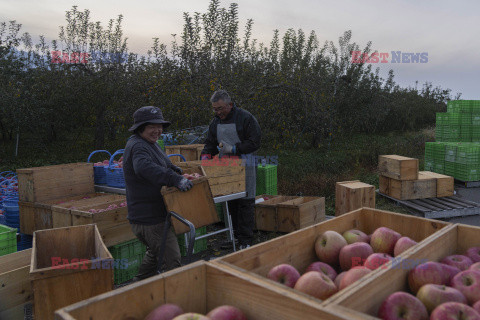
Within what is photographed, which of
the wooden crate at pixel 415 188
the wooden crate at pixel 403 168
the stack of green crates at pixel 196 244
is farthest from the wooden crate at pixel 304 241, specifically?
the wooden crate at pixel 415 188

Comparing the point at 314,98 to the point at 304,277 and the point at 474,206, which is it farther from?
the point at 304,277

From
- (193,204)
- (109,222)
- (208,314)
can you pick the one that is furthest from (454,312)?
(109,222)

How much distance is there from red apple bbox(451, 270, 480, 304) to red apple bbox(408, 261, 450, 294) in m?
0.05

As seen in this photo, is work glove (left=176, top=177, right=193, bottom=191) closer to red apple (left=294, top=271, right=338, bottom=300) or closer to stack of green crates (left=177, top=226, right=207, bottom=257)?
red apple (left=294, top=271, right=338, bottom=300)

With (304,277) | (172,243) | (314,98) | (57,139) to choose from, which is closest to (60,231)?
(172,243)

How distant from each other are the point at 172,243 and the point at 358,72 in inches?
670

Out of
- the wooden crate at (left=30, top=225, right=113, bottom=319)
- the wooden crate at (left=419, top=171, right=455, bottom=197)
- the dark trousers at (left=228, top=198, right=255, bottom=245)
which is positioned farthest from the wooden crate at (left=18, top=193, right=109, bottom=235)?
the wooden crate at (left=419, top=171, right=455, bottom=197)

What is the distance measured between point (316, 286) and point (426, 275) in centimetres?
53

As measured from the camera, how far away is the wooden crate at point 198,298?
1.41 metres

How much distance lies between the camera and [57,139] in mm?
17188

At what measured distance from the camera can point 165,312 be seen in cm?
155

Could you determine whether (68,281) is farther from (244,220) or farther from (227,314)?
(244,220)

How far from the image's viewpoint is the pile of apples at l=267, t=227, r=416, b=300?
5.78 ft

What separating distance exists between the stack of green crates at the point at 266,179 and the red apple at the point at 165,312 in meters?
5.76
